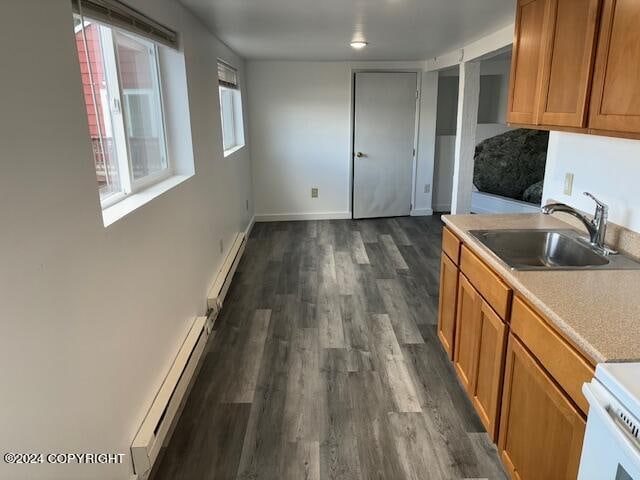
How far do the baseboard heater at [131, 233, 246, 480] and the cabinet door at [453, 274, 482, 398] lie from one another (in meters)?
1.45

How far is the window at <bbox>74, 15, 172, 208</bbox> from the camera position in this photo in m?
1.94

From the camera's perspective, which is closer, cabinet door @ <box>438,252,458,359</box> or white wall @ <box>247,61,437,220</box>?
cabinet door @ <box>438,252,458,359</box>

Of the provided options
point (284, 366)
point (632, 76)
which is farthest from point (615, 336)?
point (284, 366)

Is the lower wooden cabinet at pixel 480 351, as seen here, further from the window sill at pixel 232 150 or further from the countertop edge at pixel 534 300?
the window sill at pixel 232 150

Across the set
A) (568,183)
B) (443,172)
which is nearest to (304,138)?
(443,172)

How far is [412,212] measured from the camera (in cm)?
645

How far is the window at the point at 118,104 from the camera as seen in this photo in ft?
6.35

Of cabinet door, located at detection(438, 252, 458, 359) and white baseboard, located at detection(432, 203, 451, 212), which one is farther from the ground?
cabinet door, located at detection(438, 252, 458, 359)

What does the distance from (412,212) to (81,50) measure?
203 inches

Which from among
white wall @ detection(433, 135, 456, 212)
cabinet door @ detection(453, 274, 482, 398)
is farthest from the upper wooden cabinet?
white wall @ detection(433, 135, 456, 212)

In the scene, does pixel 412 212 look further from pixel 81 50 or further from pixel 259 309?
pixel 81 50

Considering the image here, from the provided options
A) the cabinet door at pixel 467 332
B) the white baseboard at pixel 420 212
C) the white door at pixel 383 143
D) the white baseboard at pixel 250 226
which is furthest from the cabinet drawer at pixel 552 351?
the white baseboard at pixel 420 212

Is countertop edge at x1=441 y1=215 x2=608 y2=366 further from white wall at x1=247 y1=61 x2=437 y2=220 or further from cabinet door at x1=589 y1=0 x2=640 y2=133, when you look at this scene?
white wall at x1=247 y1=61 x2=437 y2=220

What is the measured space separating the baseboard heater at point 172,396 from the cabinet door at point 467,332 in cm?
145
